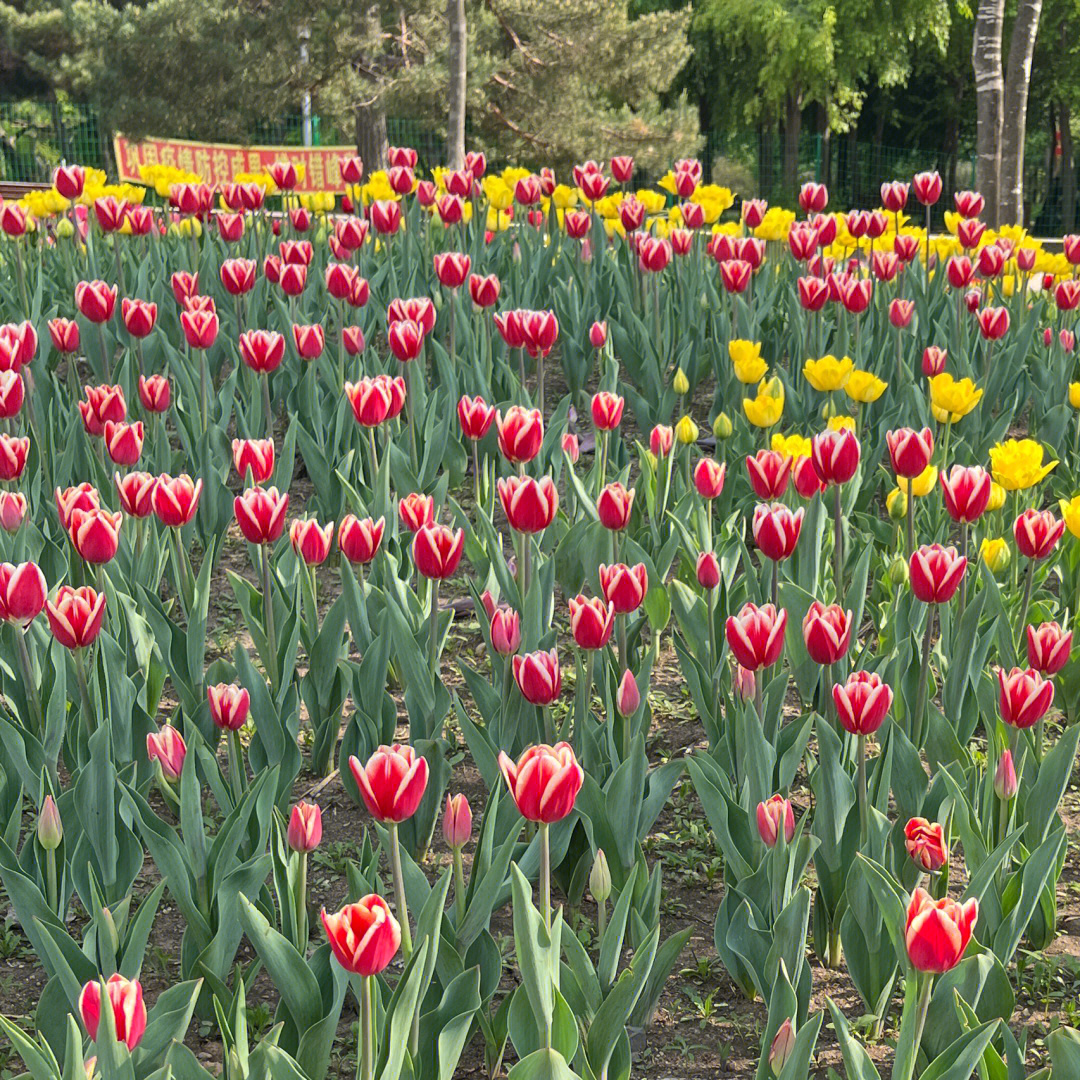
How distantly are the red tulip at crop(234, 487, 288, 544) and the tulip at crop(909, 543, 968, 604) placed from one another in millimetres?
1031

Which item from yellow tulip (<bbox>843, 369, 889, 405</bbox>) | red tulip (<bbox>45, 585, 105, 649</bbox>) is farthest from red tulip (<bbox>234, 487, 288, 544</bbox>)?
yellow tulip (<bbox>843, 369, 889, 405</bbox>)

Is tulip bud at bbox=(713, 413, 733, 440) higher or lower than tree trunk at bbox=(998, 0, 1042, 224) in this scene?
lower

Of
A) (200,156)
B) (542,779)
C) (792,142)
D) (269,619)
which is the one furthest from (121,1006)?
(792,142)

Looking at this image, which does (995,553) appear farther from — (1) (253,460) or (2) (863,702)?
(1) (253,460)

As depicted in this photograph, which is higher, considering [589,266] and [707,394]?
[589,266]

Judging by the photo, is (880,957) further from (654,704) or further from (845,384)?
(845,384)

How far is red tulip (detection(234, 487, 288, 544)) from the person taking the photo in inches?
87.1

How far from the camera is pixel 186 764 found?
1.74 metres

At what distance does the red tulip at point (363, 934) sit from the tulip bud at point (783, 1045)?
0.45 m

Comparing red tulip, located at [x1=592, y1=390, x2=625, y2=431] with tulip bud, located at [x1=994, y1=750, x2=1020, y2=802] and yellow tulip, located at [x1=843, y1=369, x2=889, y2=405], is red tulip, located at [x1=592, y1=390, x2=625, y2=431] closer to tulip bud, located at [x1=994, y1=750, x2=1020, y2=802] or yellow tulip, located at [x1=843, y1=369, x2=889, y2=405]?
yellow tulip, located at [x1=843, y1=369, x2=889, y2=405]

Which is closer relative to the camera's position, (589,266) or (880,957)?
(880,957)

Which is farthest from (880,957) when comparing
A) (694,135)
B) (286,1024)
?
(694,135)

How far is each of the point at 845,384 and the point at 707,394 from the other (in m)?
1.66

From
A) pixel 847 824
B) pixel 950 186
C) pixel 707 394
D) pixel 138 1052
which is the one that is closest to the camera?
pixel 138 1052
